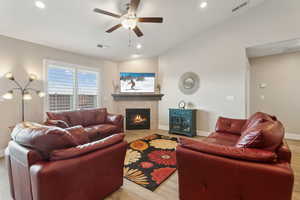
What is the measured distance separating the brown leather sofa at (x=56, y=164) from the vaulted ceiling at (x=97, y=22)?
2.42 meters

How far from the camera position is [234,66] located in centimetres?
390

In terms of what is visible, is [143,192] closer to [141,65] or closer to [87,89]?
[87,89]

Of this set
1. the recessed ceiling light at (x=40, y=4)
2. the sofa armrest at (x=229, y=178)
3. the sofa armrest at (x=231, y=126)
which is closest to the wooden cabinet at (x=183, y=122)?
the sofa armrest at (x=231, y=126)


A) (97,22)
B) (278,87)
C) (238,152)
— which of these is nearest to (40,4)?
(97,22)

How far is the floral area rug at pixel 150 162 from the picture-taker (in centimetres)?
211

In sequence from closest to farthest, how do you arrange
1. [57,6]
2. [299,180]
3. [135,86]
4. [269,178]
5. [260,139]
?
[269,178] → [260,139] → [299,180] → [57,6] → [135,86]

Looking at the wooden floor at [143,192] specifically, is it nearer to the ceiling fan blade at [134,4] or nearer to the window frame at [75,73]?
the window frame at [75,73]

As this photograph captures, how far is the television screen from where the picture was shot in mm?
5277

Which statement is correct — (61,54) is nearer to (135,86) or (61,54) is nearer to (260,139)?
(135,86)

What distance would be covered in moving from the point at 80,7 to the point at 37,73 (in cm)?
218

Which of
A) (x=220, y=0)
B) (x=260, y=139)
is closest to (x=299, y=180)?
(x=260, y=139)

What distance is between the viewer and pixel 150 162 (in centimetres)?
262

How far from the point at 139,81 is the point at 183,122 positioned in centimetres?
221

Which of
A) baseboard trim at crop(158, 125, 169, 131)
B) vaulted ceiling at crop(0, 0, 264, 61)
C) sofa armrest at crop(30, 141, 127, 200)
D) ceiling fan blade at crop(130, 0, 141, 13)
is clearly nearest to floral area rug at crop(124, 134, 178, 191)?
Result: sofa armrest at crop(30, 141, 127, 200)
